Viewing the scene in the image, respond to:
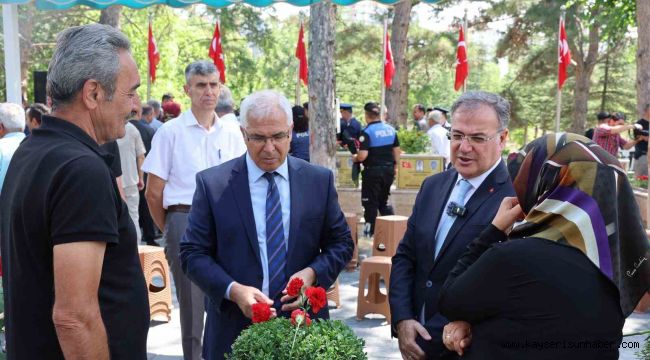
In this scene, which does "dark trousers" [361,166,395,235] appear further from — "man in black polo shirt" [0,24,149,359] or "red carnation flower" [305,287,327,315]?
"man in black polo shirt" [0,24,149,359]

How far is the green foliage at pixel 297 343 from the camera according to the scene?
2432mm

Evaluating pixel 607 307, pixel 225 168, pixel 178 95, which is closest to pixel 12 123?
pixel 225 168

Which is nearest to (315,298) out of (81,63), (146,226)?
(81,63)

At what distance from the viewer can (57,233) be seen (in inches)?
78.0

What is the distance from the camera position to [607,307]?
2.19 metres

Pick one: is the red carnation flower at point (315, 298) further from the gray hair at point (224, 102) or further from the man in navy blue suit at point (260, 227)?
the gray hair at point (224, 102)

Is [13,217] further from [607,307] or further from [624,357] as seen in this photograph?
[624,357]

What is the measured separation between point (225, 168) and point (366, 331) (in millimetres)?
3774

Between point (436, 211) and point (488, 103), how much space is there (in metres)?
0.52

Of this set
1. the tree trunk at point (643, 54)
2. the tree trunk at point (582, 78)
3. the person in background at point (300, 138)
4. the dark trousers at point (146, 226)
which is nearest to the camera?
the person in background at point (300, 138)

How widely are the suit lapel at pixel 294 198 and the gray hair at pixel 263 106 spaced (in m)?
0.22

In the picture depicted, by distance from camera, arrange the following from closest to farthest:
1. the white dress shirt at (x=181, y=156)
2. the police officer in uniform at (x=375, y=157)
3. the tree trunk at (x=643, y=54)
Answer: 1. the white dress shirt at (x=181, y=156)
2. the police officer in uniform at (x=375, y=157)
3. the tree trunk at (x=643, y=54)

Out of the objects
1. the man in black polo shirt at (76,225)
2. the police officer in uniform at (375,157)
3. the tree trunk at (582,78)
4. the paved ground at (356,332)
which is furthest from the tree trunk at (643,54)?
the man in black polo shirt at (76,225)

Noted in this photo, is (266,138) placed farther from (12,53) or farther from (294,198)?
(12,53)
